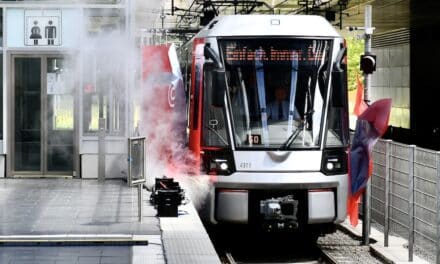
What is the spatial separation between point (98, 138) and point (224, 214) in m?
5.36

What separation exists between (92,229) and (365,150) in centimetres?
401

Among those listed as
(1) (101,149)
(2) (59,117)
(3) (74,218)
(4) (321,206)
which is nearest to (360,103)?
(4) (321,206)

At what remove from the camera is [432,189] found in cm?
1150

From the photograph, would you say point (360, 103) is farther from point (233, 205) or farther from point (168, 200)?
point (168, 200)

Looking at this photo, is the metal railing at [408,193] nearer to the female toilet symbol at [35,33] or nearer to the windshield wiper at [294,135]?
the windshield wiper at [294,135]

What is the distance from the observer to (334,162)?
→ 42.8 ft

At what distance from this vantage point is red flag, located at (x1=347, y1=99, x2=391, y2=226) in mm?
13602

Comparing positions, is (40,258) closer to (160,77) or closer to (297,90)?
(297,90)

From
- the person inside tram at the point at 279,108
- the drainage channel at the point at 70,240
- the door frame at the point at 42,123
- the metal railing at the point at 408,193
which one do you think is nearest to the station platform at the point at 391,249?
the metal railing at the point at 408,193

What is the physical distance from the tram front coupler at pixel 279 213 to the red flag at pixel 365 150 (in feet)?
3.44

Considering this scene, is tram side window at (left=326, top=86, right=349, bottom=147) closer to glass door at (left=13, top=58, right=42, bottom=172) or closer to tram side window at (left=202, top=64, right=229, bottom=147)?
tram side window at (left=202, top=64, right=229, bottom=147)

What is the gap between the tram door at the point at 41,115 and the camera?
18250 millimetres

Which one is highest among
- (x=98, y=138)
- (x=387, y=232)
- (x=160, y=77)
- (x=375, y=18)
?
(x=375, y=18)

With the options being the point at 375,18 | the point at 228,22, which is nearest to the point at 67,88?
the point at 228,22
